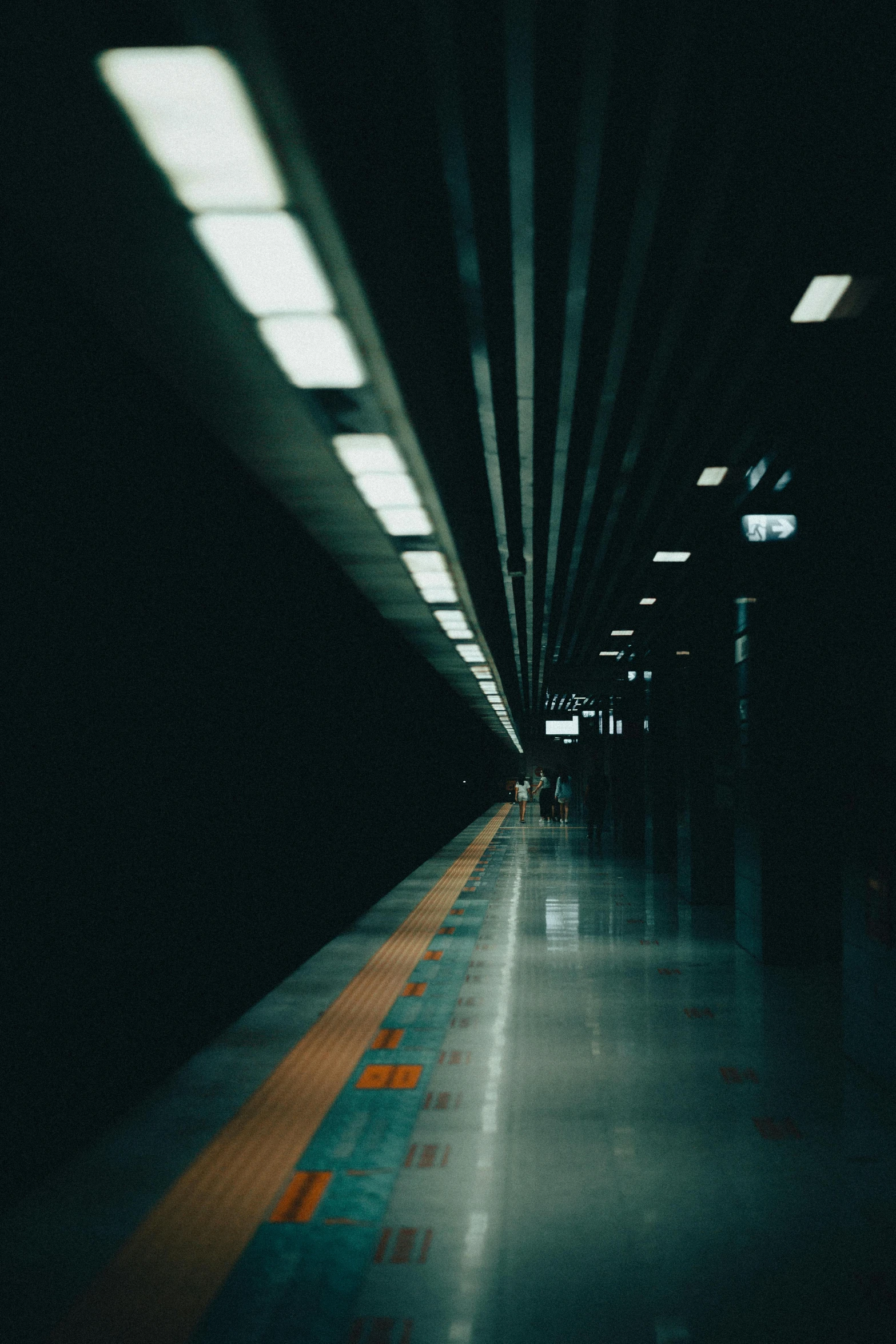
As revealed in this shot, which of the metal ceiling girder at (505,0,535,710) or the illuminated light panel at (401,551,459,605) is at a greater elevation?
the metal ceiling girder at (505,0,535,710)

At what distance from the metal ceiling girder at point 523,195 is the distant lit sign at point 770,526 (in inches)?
73.5

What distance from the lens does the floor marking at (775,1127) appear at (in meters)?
3.82

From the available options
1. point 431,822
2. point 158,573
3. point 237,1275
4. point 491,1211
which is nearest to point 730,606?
point 158,573

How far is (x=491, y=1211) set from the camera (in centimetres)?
315

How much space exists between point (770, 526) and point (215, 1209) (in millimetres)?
6087

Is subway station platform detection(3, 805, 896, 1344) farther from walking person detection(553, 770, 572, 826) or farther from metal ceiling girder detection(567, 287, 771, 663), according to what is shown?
walking person detection(553, 770, 572, 826)

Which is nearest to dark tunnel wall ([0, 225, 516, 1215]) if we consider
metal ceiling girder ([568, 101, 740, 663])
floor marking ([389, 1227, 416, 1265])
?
floor marking ([389, 1227, 416, 1265])

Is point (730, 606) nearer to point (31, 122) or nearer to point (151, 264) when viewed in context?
point (151, 264)

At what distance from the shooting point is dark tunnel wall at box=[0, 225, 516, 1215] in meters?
3.23

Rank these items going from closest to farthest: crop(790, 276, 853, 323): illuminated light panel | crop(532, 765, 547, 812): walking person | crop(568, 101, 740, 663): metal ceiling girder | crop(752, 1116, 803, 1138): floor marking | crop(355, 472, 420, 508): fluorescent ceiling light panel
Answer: crop(568, 101, 740, 663): metal ceiling girder → crop(752, 1116, 803, 1138): floor marking → crop(790, 276, 853, 323): illuminated light panel → crop(355, 472, 420, 508): fluorescent ceiling light panel → crop(532, 765, 547, 812): walking person

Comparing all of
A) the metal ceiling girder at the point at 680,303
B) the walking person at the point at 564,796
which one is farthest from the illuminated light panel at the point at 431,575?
the walking person at the point at 564,796

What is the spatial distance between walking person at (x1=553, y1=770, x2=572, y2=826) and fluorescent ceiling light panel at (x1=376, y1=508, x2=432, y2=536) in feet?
70.2

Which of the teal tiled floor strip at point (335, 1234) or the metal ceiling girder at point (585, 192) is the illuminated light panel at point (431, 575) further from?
the teal tiled floor strip at point (335, 1234)

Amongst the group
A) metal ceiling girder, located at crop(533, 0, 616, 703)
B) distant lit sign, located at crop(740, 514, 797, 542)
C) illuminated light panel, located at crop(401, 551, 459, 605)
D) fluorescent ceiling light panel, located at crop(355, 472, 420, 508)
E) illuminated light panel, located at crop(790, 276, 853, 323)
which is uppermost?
illuminated light panel, located at crop(790, 276, 853, 323)
